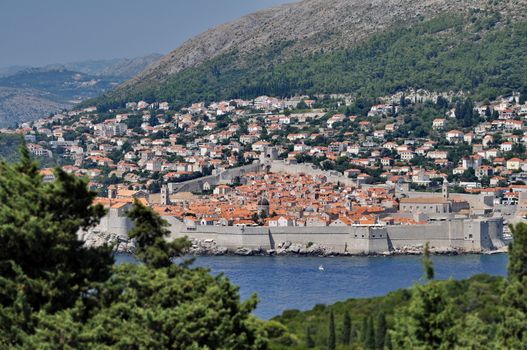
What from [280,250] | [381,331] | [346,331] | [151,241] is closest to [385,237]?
[280,250]

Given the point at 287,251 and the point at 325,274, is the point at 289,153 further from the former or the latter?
the point at 325,274

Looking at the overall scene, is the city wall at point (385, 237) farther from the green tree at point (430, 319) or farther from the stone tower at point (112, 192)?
the green tree at point (430, 319)

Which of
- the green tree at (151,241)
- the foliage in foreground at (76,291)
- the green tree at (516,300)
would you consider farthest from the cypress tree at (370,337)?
the foliage in foreground at (76,291)

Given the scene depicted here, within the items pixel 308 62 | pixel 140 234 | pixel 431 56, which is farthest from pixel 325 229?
pixel 308 62

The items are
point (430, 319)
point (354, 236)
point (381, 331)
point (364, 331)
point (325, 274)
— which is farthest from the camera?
point (354, 236)

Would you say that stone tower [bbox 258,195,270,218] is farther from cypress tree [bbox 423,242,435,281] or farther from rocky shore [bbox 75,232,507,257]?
cypress tree [bbox 423,242,435,281]
